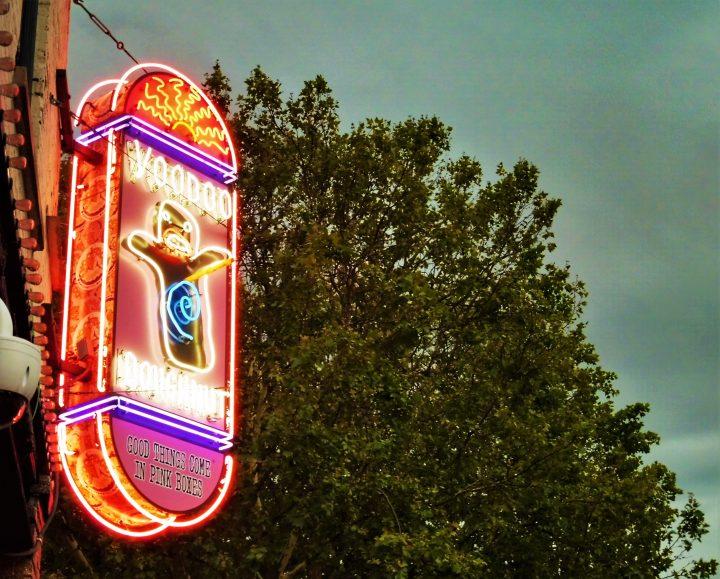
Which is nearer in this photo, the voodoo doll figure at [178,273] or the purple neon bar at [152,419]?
the purple neon bar at [152,419]

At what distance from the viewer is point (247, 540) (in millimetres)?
16859

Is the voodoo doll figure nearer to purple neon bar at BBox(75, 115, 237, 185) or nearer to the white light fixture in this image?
purple neon bar at BBox(75, 115, 237, 185)

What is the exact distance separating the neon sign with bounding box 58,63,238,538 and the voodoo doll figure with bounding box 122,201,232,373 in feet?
0.05

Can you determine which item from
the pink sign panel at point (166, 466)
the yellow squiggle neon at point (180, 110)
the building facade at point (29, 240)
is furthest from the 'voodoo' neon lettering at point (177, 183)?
the pink sign panel at point (166, 466)

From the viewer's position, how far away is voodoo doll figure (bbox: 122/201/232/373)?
1145 cm

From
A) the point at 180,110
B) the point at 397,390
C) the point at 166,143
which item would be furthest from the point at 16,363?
the point at 397,390

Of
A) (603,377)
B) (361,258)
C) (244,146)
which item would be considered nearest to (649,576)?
(603,377)

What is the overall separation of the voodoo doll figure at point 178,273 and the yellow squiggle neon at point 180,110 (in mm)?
1188

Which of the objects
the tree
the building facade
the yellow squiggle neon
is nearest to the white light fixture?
the building facade

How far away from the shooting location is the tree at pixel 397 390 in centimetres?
1627

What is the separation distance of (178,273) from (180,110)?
2.30m

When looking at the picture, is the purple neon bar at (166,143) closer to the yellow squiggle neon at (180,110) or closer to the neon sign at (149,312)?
the neon sign at (149,312)

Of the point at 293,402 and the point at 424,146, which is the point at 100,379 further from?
the point at 424,146

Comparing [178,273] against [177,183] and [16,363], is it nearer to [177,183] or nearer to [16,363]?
[177,183]
